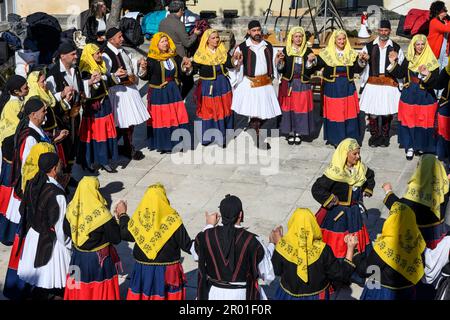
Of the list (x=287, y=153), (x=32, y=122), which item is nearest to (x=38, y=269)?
(x=32, y=122)

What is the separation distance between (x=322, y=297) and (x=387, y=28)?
4947mm

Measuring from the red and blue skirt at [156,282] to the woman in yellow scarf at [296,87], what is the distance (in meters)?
4.57

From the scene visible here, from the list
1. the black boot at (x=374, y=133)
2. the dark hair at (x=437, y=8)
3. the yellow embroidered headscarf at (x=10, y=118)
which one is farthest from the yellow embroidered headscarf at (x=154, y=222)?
the dark hair at (x=437, y=8)

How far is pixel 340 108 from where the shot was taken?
10477mm

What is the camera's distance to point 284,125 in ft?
35.8

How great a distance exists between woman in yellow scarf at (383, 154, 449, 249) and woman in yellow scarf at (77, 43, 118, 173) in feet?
14.1

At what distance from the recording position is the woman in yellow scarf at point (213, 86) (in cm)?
1055

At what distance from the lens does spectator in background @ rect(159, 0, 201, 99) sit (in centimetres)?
1198

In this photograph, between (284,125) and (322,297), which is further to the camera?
(284,125)

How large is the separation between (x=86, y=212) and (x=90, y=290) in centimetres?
66

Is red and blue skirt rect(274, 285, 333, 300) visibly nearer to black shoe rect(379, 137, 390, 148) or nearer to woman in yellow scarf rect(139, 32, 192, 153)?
woman in yellow scarf rect(139, 32, 192, 153)

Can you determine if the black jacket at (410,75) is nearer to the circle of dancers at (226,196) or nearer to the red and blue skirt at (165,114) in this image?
the circle of dancers at (226,196)

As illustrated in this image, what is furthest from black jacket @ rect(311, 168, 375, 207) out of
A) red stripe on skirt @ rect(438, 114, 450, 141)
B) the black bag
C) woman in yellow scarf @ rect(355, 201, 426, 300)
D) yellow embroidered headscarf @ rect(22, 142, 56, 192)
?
the black bag
